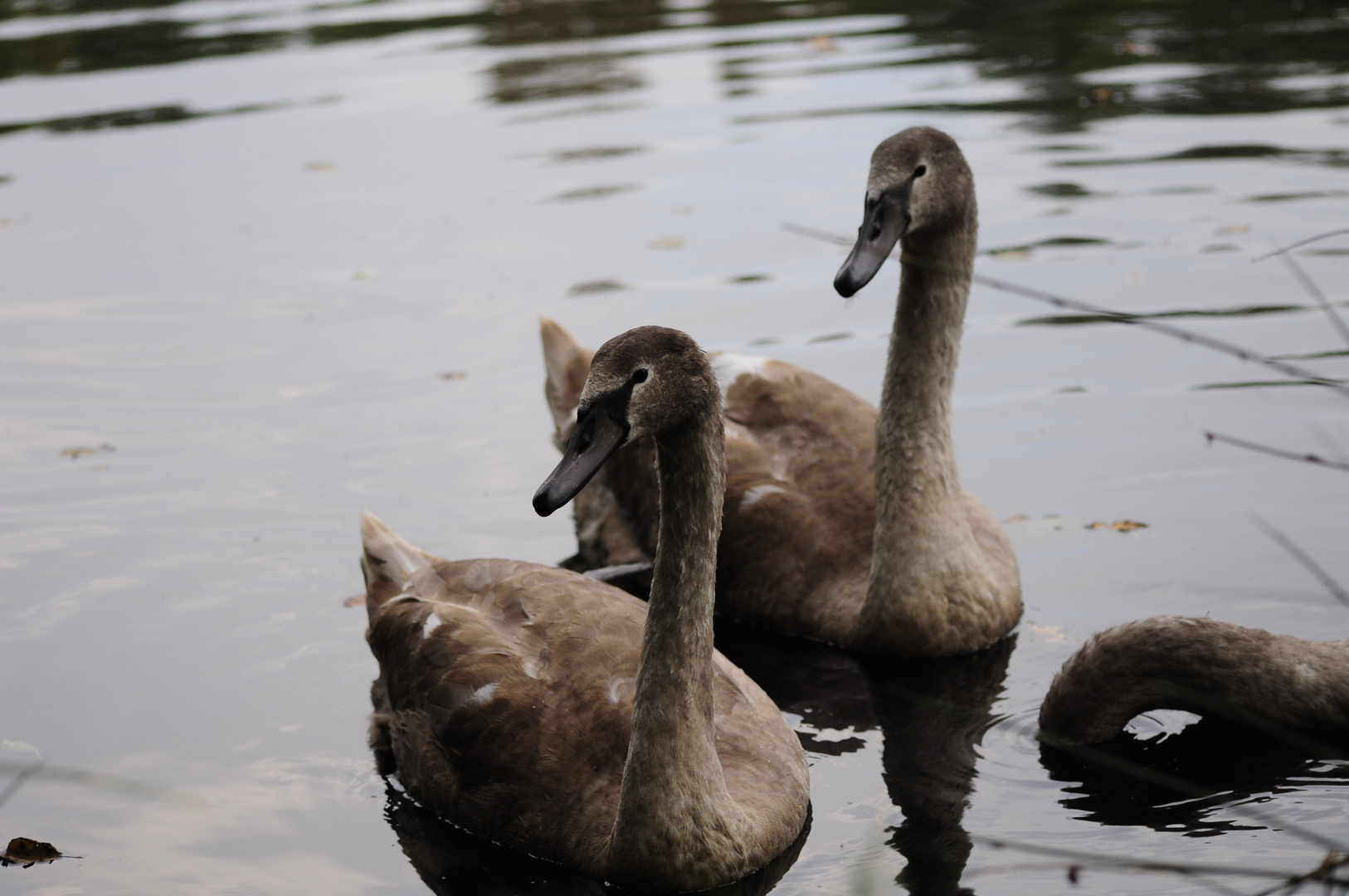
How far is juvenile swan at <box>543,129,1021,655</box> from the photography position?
7109 mm

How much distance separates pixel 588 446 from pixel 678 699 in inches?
34.9

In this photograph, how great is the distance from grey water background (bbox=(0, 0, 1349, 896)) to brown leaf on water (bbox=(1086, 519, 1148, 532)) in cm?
7

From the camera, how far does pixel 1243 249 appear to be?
1143cm

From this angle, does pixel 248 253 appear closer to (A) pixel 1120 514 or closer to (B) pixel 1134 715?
(A) pixel 1120 514

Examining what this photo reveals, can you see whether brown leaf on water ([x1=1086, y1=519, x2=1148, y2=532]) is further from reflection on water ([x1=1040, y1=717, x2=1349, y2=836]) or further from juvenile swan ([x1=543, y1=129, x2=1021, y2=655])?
reflection on water ([x1=1040, y1=717, x2=1349, y2=836])

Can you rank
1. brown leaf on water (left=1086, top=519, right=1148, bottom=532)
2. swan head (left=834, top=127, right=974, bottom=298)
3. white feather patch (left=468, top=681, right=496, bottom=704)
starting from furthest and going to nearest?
brown leaf on water (left=1086, top=519, right=1148, bottom=532), swan head (left=834, top=127, right=974, bottom=298), white feather patch (left=468, top=681, right=496, bottom=704)

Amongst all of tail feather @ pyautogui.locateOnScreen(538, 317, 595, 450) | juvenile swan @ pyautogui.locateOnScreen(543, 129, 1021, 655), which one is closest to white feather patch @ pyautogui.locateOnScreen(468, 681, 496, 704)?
juvenile swan @ pyautogui.locateOnScreen(543, 129, 1021, 655)

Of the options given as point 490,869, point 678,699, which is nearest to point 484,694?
point 490,869

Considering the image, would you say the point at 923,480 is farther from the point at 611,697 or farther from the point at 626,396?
the point at 626,396

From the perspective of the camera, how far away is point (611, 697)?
19.0 ft

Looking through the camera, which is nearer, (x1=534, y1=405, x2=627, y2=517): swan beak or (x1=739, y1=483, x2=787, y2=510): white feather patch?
(x1=534, y1=405, x2=627, y2=517): swan beak

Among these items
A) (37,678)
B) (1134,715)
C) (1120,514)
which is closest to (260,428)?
(37,678)

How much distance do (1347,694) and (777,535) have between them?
269cm

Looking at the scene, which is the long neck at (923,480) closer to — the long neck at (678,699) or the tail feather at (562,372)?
the long neck at (678,699)
